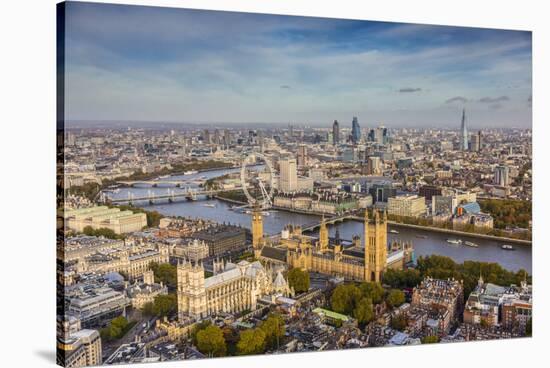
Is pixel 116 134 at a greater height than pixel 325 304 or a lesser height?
greater

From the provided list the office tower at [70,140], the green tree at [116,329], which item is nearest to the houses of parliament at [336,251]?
the green tree at [116,329]

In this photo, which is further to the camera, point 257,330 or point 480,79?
point 480,79

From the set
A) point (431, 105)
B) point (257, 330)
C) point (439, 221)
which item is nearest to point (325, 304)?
point (257, 330)

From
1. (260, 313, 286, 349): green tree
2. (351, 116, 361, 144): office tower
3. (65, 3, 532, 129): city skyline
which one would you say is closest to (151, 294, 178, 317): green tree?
(260, 313, 286, 349): green tree

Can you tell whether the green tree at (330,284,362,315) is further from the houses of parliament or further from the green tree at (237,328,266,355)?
the green tree at (237,328,266,355)

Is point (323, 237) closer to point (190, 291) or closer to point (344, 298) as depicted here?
point (344, 298)

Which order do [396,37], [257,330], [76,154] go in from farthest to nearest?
[396,37]
[257,330]
[76,154]

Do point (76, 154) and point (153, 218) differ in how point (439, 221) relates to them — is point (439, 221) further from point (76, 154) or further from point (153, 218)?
point (76, 154)
